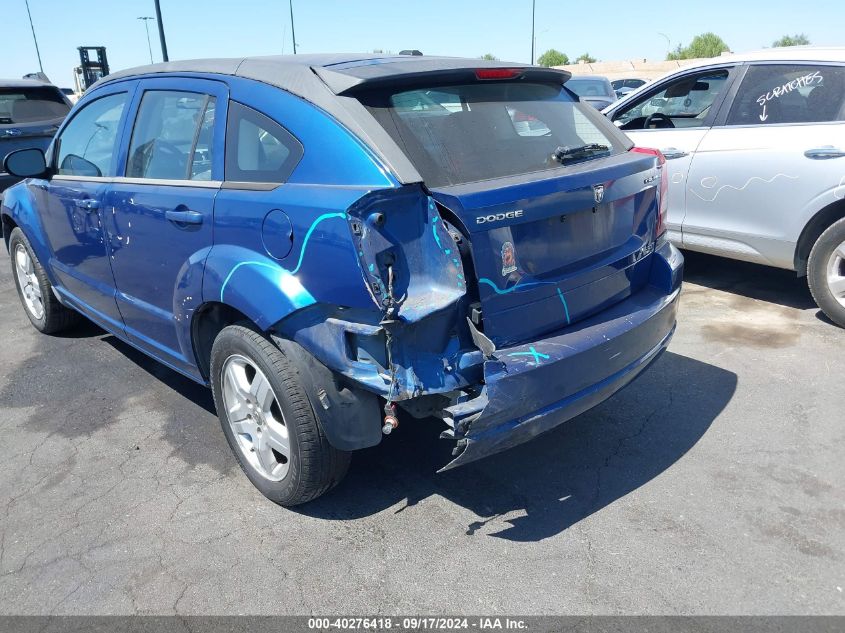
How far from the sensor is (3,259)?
810 cm

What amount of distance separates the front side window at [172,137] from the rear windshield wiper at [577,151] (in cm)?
153

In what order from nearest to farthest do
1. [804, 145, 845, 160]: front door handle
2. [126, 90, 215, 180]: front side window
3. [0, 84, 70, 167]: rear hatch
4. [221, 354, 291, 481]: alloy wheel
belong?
1. [221, 354, 291, 481]: alloy wheel
2. [126, 90, 215, 180]: front side window
3. [804, 145, 845, 160]: front door handle
4. [0, 84, 70, 167]: rear hatch

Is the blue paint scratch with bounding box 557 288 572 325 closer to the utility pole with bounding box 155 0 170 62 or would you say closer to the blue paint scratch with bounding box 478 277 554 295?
the blue paint scratch with bounding box 478 277 554 295

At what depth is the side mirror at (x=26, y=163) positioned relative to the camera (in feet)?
14.0

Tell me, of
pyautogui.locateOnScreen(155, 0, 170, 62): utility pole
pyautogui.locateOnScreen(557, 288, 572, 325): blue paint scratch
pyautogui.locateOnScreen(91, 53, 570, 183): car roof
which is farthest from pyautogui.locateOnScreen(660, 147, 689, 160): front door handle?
pyautogui.locateOnScreen(155, 0, 170, 62): utility pole

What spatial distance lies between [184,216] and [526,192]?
1.53 m

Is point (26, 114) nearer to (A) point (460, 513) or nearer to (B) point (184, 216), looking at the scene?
(B) point (184, 216)

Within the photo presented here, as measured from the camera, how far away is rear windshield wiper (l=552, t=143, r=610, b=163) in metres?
2.97

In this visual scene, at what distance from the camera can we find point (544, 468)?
10.8ft

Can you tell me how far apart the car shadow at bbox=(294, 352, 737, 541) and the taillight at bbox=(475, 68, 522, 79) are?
1756 millimetres

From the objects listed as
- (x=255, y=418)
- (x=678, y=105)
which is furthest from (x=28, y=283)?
(x=678, y=105)

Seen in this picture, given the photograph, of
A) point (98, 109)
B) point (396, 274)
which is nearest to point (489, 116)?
point (396, 274)

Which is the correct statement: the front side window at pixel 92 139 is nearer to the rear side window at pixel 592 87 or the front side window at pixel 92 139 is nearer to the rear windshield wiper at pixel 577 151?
the rear windshield wiper at pixel 577 151

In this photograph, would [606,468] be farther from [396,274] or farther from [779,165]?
[779,165]
